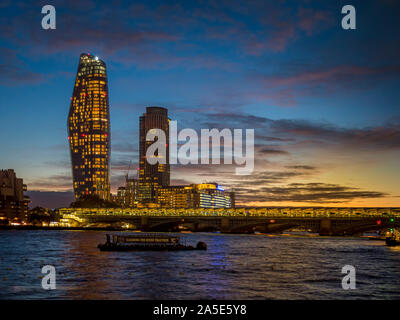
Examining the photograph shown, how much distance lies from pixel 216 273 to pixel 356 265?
31955 millimetres

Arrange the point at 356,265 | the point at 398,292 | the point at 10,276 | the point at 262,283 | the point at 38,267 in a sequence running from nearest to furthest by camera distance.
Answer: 1. the point at 398,292
2. the point at 262,283
3. the point at 10,276
4. the point at 38,267
5. the point at 356,265

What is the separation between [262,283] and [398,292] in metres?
16.9

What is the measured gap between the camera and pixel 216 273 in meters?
72.9

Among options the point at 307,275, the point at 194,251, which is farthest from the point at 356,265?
the point at 194,251
